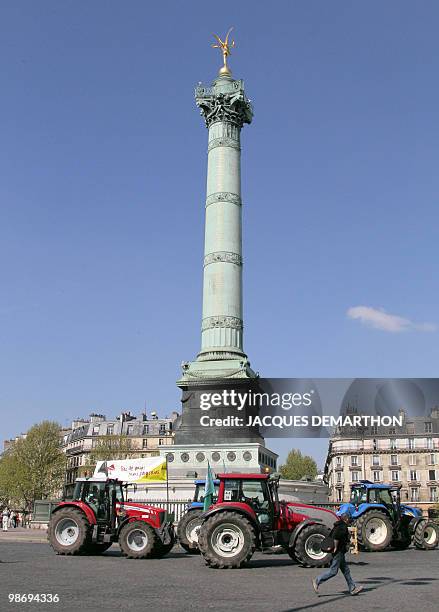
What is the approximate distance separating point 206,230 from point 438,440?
4597 centimetres

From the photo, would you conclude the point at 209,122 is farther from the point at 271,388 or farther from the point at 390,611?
the point at 390,611

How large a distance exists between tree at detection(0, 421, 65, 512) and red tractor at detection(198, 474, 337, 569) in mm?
57790

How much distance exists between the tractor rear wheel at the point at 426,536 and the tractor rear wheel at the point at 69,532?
11.0 m

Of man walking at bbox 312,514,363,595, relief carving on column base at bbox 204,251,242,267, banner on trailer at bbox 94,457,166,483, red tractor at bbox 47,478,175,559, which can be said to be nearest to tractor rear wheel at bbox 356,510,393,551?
red tractor at bbox 47,478,175,559

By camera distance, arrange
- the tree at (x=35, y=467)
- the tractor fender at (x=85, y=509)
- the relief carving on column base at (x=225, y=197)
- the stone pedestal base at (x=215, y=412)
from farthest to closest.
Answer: the tree at (x=35, y=467) → the relief carving on column base at (x=225, y=197) → the stone pedestal base at (x=215, y=412) → the tractor fender at (x=85, y=509)

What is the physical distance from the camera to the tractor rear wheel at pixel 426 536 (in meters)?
22.5

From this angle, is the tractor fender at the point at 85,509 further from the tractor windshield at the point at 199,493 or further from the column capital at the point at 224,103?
the column capital at the point at 224,103

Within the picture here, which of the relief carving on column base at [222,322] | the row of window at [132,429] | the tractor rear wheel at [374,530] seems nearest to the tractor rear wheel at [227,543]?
the tractor rear wheel at [374,530]

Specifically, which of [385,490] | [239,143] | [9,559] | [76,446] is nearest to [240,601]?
[9,559]

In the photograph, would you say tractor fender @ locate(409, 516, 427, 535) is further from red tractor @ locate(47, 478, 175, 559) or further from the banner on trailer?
the banner on trailer

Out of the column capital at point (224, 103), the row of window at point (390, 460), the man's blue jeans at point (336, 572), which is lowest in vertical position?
the man's blue jeans at point (336, 572)

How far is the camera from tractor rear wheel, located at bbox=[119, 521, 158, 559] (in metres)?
17.9

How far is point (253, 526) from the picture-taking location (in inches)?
615

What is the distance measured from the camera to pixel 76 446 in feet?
319
